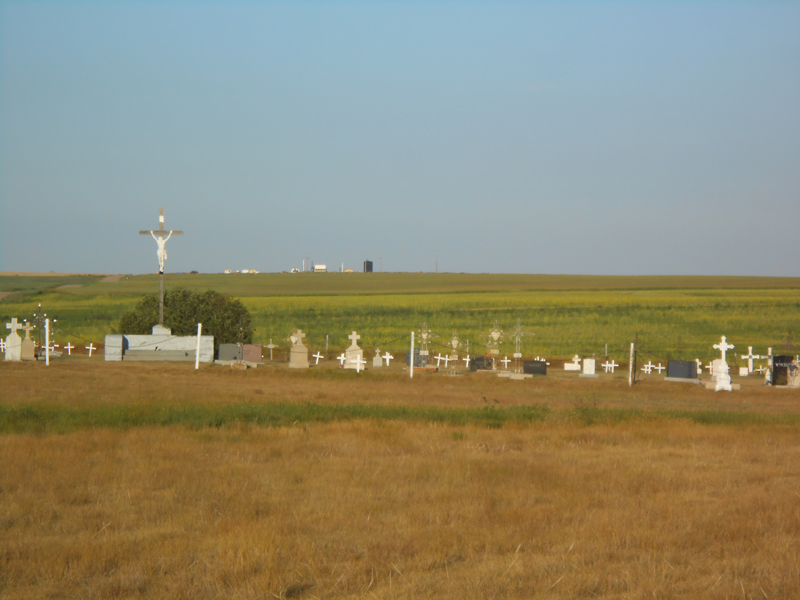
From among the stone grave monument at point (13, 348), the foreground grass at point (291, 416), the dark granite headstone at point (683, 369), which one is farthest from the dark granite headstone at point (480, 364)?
the stone grave monument at point (13, 348)

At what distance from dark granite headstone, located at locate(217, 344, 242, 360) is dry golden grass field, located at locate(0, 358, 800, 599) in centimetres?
1679

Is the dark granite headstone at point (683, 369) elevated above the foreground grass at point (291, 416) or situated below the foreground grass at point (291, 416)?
below

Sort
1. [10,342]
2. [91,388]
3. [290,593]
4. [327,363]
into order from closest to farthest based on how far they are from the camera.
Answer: [290,593], [91,388], [10,342], [327,363]

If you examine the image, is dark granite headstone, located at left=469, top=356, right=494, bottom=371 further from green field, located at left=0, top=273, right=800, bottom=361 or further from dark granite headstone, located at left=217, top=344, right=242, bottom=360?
dark granite headstone, located at left=217, top=344, right=242, bottom=360

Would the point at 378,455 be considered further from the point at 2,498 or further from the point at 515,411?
the point at 515,411

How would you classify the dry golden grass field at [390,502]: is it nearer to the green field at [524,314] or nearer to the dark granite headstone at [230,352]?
the dark granite headstone at [230,352]

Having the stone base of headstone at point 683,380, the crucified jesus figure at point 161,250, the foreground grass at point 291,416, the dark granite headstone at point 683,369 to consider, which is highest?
the crucified jesus figure at point 161,250

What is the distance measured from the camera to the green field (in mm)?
45562

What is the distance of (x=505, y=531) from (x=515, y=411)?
353 inches

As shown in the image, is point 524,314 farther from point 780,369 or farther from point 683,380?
point 780,369

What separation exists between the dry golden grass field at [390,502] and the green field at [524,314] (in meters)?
22.0

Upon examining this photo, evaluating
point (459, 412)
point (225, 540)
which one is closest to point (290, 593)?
point (225, 540)

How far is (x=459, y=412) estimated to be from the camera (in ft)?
49.0

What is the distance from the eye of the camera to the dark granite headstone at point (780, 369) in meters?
26.5
